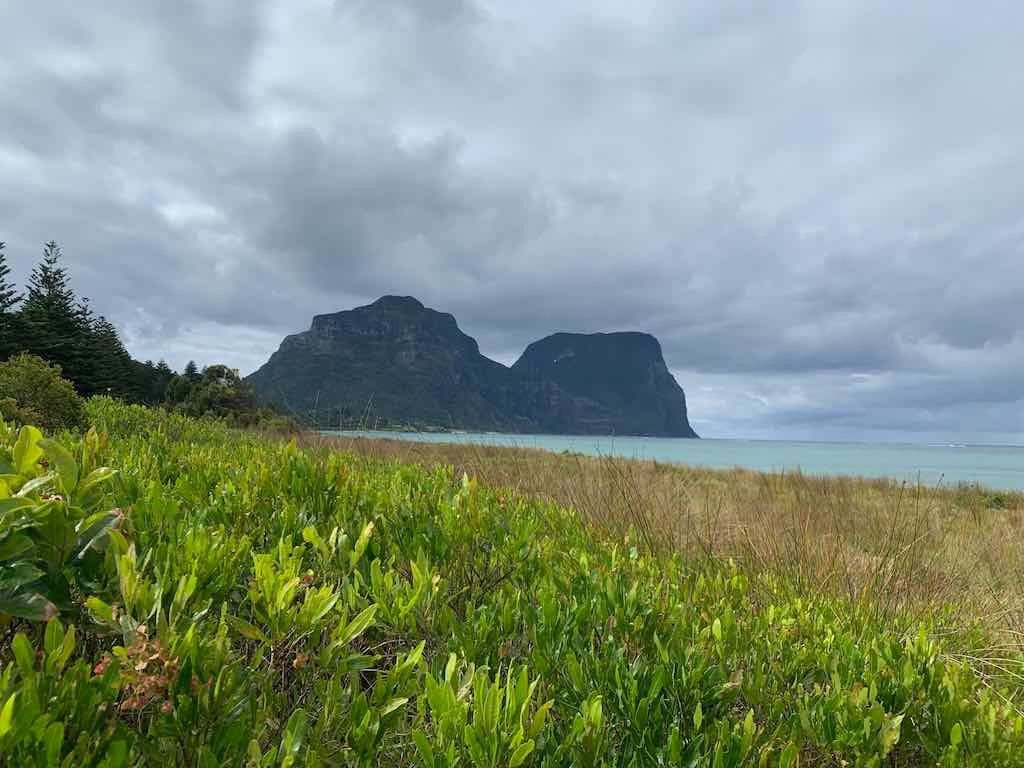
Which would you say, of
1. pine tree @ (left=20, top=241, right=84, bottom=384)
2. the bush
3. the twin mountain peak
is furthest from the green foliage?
pine tree @ (left=20, top=241, right=84, bottom=384)

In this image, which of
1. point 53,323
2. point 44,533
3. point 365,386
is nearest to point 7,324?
point 53,323

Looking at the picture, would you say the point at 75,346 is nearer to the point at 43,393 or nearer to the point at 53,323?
the point at 53,323

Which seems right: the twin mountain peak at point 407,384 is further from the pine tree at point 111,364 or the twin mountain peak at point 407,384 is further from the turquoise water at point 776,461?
the pine tree at point 111,364

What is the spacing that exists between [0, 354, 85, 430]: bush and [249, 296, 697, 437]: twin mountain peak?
316cm

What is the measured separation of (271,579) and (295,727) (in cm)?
42

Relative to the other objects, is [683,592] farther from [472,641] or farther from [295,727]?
[295,727]

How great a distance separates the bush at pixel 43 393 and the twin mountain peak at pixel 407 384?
10.4 ft

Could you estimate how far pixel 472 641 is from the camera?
1.59 meters

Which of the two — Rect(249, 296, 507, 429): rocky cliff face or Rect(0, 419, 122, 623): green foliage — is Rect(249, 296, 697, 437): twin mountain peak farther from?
Rect(0, 419, 122, 623): green foliage

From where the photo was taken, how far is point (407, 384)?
59.8 m

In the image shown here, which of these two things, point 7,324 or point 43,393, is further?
point 7,324

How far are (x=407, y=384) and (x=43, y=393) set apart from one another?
51360 millimetres

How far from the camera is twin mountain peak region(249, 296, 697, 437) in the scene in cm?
1212

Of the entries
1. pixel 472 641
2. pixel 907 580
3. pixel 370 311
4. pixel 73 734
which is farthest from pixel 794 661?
pixel 370 311
